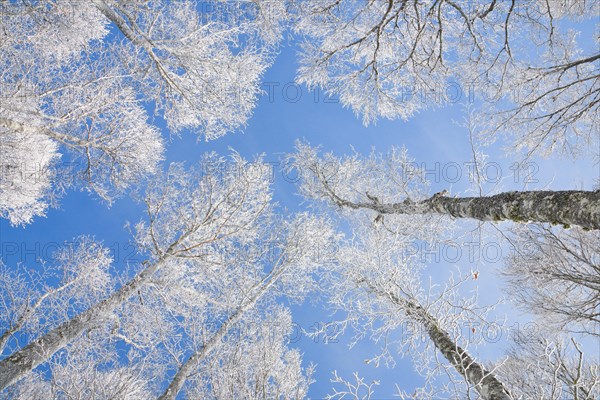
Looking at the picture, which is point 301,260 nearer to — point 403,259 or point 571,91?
point 403,259

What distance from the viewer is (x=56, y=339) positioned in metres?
5.30

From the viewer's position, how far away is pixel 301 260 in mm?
10109

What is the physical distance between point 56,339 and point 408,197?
5963mm

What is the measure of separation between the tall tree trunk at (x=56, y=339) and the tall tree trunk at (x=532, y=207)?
5.02 metres

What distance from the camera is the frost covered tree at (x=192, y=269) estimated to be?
6434 millimetres

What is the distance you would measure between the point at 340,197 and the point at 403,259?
2.87m

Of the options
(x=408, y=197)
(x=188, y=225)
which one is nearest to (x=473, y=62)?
(x=408, y=197)

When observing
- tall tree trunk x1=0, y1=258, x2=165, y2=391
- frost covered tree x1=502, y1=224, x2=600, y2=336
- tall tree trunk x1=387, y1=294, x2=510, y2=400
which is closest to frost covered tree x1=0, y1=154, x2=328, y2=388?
tall tree trunk x1=0, y1=258, x2=165, y2=391

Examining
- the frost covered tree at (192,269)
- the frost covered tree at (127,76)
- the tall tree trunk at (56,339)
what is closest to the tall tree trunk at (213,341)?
the frost covered tree at (192,269)

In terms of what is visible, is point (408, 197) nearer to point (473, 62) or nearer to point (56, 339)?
point (473, 62)

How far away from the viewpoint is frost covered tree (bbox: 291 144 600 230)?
2872 millimetres

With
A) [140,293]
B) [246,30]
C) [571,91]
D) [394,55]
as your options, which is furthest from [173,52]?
[571,91]

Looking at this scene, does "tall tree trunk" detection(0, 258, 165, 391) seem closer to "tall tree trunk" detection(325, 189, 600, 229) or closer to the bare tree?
the bare tree

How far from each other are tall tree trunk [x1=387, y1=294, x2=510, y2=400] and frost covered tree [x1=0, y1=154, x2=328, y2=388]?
10.6 feet
